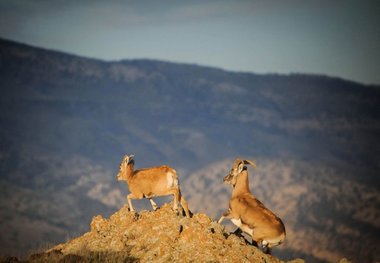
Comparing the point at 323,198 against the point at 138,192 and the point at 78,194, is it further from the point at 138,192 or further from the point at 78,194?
the point at 138,192

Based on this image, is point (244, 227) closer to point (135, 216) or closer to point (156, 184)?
point (156, 184)

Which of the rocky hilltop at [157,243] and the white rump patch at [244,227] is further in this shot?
the white rump patch at [244,227]

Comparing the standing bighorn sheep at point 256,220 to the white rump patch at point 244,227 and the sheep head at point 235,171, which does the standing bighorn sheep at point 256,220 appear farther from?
the sheep head at point 235,171

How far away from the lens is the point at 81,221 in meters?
152

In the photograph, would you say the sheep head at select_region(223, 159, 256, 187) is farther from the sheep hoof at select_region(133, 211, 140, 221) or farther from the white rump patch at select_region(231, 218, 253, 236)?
the sheep hoof at select_region(133, 211, 140, 221)

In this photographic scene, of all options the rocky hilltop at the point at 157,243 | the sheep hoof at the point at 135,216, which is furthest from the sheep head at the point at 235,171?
the sheep hoof at the point at 135,216

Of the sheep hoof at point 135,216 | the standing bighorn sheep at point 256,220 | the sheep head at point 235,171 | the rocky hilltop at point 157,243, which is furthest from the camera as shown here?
the sheep head at point 235,171

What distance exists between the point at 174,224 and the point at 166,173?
2253 millimetres

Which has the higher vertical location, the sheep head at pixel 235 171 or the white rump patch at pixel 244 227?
the sheep head at pixel 235 171

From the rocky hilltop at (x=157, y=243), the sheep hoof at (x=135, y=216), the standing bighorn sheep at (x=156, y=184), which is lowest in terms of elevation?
the rocky hilltop at (x=157, y=243)

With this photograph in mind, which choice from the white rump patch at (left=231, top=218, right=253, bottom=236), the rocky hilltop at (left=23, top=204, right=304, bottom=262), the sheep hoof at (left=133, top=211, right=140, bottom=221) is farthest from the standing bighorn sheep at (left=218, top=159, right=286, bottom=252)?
the sheep hoof at (left=133, top=211, right=140, bottom=221)

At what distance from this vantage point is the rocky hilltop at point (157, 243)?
16875mm

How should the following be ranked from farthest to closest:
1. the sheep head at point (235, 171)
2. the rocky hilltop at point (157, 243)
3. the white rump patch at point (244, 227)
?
the sheep head at point (235, 171) → the white rump patch at point (244, 227) → the rocky hilltop at point (157, 243)

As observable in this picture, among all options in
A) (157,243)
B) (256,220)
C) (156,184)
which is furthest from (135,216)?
(256,220)
